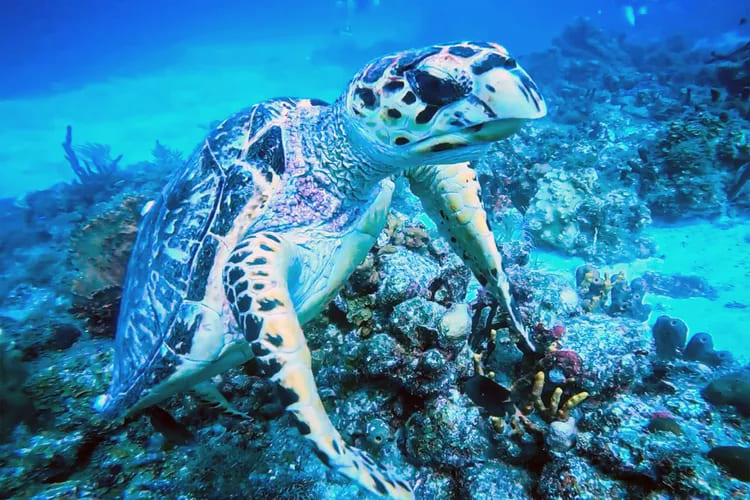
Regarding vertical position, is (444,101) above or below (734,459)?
above

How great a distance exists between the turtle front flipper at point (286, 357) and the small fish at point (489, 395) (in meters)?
0.78

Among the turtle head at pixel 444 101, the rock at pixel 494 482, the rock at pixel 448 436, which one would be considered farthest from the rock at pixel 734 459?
the turtle head at pixel 444 101

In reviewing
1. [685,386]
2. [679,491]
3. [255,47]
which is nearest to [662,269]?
[685,386]

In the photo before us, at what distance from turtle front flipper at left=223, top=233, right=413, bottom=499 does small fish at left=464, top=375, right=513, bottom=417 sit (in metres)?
0.78

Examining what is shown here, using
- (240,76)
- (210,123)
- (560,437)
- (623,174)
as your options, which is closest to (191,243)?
(560,437)

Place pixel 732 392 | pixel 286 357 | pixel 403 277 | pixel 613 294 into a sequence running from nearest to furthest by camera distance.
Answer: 1. pixel 286 357
2. pixel 732 392
3. pixel 403 277
4. pixel 613 294

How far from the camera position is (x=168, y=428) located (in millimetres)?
2316

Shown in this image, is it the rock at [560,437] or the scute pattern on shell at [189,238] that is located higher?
the scute pattern on shell at [189,238]

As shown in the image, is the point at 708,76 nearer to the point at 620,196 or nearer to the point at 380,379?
the point at 620,196

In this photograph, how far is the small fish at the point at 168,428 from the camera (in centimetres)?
231

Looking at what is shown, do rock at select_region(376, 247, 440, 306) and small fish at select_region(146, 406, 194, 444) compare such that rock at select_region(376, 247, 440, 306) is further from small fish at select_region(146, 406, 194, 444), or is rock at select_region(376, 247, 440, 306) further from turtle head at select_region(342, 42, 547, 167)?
small fish at select_region(146, 406, 194, 444)

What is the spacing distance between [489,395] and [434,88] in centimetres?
173

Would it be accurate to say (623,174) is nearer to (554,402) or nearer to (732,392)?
(732,392)

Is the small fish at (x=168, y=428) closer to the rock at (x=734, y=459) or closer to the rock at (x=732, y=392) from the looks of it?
the rock at (x=734, y=459)
